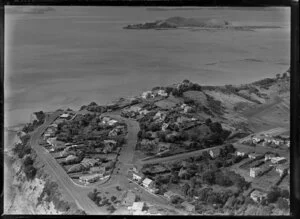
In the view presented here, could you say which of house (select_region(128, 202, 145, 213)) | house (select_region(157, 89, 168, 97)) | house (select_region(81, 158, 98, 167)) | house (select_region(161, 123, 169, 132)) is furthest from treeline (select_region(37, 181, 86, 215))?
house (select_region(157, 89, 168, 97))

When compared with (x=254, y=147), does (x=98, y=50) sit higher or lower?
higher

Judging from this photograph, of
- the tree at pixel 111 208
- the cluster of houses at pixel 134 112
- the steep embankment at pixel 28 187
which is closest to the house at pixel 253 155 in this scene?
the cluster of houses at pixel 134 112

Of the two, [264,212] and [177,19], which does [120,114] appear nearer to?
[177,19]

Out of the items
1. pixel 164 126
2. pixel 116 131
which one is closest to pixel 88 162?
pixel 116 131

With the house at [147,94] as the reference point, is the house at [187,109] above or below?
below

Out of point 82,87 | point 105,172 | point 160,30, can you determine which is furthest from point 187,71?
point 105,172

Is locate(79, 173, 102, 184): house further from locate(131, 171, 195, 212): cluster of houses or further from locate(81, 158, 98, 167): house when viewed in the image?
locate(131, 171, 195, 212): cluster of houses

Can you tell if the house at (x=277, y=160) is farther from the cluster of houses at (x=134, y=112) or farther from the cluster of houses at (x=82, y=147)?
the cluster of houses at (x=82, y=147)
